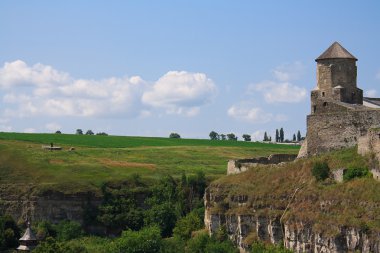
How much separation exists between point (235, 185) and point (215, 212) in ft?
10.8

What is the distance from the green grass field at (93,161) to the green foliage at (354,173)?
4620cm

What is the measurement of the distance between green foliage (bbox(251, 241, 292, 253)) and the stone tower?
14.6 m

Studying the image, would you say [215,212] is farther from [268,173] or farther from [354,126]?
[354,126]

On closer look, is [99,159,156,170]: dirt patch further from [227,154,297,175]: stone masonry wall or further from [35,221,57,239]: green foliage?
[227,154,297,175]: stone masonry wall

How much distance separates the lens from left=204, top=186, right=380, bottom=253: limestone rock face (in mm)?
58281

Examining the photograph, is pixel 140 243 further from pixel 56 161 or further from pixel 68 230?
pixel 56 161

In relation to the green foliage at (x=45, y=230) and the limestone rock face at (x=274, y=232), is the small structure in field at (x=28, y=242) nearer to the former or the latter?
the green foliage at (x=45, y=230)

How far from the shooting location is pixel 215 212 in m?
76.9

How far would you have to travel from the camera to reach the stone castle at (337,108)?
2710 inches

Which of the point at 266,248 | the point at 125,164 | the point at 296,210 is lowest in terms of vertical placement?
the point at 266,248

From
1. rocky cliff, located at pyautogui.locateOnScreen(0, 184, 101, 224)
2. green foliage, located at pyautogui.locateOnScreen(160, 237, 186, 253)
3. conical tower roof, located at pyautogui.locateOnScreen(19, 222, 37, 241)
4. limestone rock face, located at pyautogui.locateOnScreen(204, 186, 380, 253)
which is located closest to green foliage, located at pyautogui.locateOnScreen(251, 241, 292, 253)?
limestone rock face, located at pyautogui.locateOnScreen(204, 186, 380, 253)

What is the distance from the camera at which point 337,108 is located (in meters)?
73.4

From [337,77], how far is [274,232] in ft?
57.0

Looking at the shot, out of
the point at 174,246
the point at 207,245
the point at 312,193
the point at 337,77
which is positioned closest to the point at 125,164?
the point at 174,246
